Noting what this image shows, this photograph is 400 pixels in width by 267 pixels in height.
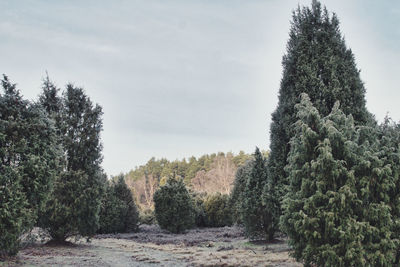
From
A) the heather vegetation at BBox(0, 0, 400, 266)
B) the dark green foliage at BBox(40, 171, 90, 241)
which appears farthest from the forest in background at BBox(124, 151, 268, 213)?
the dark green foliage at BBox(40, 171, 90, 241)

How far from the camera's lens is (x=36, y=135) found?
26.0 feet

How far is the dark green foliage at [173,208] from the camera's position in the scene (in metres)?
21.0

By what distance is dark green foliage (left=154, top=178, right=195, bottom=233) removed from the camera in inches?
825

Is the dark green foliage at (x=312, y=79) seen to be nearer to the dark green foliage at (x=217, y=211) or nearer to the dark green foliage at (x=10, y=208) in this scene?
the dark green foliage at (x=10, y=208)

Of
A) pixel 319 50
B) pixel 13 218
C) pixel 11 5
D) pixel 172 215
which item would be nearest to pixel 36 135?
pixel 13 218

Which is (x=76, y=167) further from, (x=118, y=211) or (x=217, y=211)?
(x=217, y=211)

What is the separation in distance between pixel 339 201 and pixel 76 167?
11.8 m

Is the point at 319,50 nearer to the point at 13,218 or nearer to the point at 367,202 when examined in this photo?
the point at 367,202

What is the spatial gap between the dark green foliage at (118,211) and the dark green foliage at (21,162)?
40.2 feet

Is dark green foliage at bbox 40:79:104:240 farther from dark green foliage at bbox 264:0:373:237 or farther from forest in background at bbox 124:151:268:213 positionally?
forest in background at bbox 124:151:268:213

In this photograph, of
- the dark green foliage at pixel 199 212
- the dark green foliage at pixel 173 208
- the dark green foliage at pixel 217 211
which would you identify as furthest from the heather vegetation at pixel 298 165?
the dark green foliage at pixel 199 212

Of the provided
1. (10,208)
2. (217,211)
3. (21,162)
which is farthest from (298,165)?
(217,211)

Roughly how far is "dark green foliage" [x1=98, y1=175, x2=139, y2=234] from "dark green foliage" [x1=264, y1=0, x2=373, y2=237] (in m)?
13.2

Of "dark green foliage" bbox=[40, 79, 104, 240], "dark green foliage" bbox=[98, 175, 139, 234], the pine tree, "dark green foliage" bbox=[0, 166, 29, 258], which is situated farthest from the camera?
the pine tree
